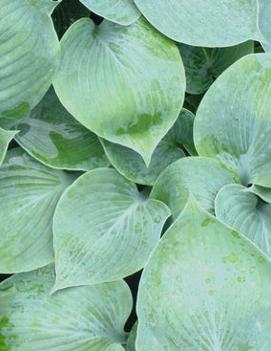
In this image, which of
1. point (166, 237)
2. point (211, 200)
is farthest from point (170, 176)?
point (166, 237)

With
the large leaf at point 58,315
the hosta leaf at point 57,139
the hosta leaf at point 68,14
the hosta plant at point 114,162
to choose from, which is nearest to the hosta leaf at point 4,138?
the hosta plant at point 114,162

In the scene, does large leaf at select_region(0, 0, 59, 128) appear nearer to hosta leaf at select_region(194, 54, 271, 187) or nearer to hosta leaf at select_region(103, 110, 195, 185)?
hosta leaf at select_region(103, 110, 195, 185)

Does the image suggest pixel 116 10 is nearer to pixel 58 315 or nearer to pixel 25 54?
pixel 25 54

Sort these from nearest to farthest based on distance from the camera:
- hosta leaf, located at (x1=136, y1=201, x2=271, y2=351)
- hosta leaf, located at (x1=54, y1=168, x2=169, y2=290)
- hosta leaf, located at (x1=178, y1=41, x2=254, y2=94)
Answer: hosta leaf, located at (x1=136, y1=201, x2=271, y2=351) → hosta leaf, located at (x1=54, y1=168, x2=169, y2=290) → hosta leaf, located at (x1=178, y1=41, x2=254, y2=94)

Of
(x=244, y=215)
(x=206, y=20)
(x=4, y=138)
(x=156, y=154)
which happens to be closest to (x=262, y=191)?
(x=244, y=215)

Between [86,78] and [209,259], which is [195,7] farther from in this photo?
[209,259]

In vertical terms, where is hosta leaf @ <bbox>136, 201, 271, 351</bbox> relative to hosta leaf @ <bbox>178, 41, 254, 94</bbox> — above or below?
below

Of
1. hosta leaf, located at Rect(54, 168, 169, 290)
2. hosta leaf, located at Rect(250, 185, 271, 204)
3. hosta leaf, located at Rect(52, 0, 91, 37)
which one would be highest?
hosta leaf, located at Rect(52, 0, 91, 37)

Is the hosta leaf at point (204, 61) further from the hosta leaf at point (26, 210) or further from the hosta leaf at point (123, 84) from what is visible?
the hosta leaf at point (26, 210)

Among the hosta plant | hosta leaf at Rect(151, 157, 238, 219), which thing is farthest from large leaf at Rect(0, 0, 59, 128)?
hosta leaf at Rect(151, 157, 238, 219)
